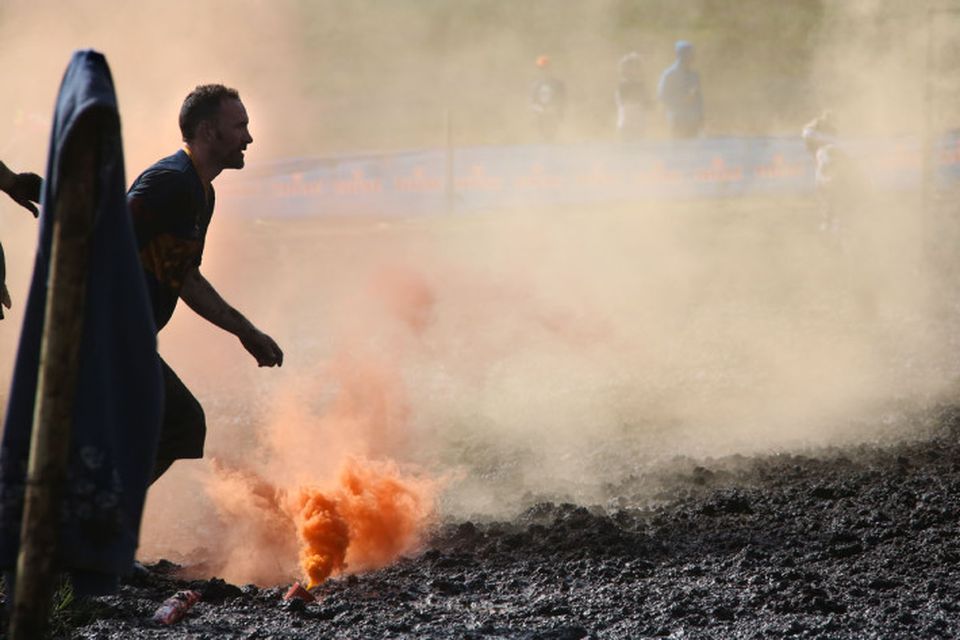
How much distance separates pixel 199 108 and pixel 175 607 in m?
2.15

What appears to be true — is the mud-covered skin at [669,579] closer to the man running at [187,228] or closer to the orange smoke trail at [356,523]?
the orange smoke trail at [356,523]

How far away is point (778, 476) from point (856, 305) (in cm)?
674

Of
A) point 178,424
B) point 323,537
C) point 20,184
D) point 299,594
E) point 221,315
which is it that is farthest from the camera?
Answer: point 323,537

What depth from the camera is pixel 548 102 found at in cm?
1938

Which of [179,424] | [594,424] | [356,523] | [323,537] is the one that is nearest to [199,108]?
[179,424]

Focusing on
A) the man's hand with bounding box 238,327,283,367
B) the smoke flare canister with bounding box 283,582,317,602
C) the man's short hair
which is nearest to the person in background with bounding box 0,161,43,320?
the man's short hair

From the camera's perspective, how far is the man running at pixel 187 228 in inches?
177

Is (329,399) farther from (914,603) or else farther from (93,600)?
(914,603)

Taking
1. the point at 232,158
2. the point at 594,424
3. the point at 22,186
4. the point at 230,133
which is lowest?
the point at 594,424

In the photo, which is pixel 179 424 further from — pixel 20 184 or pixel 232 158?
pixel 20 184

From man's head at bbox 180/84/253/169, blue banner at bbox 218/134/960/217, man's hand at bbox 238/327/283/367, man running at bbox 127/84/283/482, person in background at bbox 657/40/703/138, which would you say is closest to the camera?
man running at bbox 127/84/283/482

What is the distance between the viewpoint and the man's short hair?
481cm

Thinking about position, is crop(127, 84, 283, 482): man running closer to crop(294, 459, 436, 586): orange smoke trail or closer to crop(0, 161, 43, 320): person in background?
crop(0, 161, 43, 320): person in background

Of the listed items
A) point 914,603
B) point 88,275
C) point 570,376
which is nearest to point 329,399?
point 570,376
